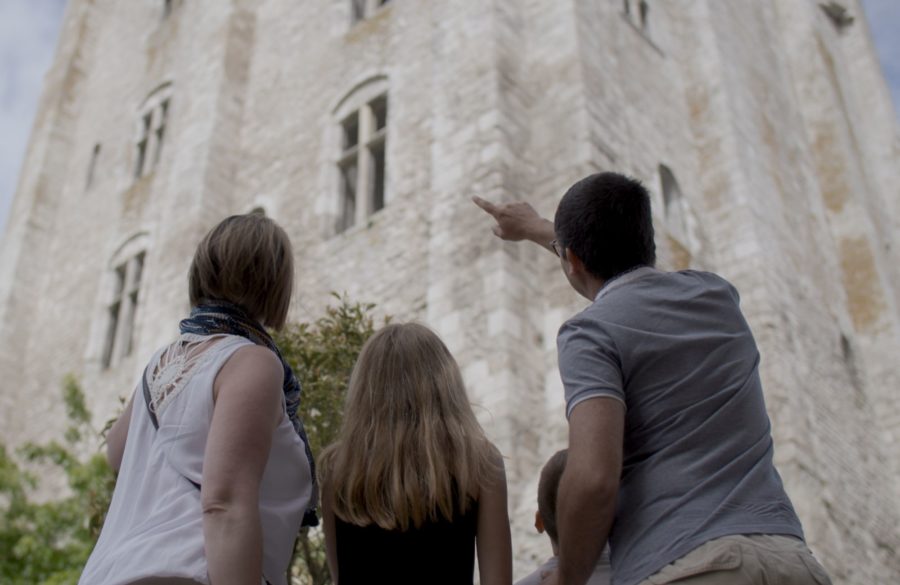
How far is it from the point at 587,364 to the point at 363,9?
13.1 m

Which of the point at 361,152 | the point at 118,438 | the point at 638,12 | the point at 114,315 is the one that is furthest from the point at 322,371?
the point at 114,315

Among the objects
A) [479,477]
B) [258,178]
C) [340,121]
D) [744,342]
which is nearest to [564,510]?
[479,477]

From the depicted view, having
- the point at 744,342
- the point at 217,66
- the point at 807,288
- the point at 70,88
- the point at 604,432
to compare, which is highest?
the point at 70,88

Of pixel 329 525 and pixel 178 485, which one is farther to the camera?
pixel 329 525

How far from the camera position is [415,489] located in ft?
9.57

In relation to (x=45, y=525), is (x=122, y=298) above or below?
above

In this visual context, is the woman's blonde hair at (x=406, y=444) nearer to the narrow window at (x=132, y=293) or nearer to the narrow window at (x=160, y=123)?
the narrow window at (x=132, y=293)

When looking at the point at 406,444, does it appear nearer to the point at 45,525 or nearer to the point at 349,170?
the point at 45,525

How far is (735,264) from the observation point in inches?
493

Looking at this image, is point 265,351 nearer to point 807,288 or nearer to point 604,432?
point 604,432

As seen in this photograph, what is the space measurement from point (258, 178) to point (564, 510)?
12452 mm

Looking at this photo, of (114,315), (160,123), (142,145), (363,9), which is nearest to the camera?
(363,9)

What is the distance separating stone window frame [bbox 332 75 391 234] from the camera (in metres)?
12.6

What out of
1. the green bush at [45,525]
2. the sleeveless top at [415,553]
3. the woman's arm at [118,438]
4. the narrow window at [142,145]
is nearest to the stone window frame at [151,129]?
the narrow window at [142,145]
